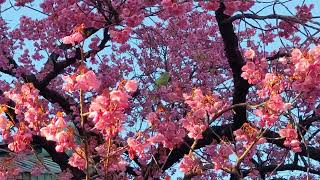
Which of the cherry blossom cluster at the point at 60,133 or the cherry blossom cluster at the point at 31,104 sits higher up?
the cherry blossom cluster at the point at 31,104

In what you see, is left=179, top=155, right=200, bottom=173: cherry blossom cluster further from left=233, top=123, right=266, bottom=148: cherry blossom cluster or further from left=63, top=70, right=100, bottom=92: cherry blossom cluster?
left=63, top=70, right=100, bottom=92: cherry blossom cluster

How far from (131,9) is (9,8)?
2132 millimetres

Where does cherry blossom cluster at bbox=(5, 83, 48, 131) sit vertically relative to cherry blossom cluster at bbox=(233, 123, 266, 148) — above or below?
above

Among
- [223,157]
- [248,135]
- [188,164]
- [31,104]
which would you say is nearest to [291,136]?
[248,135]

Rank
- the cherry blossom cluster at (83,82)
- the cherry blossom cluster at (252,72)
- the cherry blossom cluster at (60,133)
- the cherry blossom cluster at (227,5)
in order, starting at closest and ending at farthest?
the cherry blossom cluster at (83,82) < the cherry blossom cluster at (60,133) < the cherry blossom cluster at (252,72) < the cherry blossom cluster at (227,5)

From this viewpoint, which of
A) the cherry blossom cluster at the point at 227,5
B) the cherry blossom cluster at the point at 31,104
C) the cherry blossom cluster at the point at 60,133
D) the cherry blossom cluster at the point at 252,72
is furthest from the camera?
the cherry blossom cluster at the point at 227,5

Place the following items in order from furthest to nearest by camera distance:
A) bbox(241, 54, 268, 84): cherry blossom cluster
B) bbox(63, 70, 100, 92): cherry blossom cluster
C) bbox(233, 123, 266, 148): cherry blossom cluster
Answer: bbox(241, 54, 268, 84): cherry blossom cluster
bbox(233, 123, 266, 148): cherry blossom cluster
bbox(63, 70, 100, 92): cherry blossom cluster

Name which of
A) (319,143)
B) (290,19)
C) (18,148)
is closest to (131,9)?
(290,19)

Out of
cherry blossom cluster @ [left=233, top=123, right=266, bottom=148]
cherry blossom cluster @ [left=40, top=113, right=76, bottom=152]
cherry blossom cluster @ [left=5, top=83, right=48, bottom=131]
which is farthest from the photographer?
cherry blossom cluster @ [left=233, top=123, right=266, bottom=148]

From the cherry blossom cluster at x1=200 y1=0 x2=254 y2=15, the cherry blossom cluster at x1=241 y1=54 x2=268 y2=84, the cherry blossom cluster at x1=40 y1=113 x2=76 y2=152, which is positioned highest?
the cherry blossom cluster at x1=200 y1=0 x2=254 y2=15

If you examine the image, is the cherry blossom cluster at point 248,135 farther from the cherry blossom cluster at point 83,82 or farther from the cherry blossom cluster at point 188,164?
the cherry blossom cluster at point 83,82

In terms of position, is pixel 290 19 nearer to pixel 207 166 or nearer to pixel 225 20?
pixel 225 20

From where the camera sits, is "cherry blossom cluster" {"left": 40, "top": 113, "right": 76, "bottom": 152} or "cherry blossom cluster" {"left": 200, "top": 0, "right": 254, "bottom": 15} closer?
"cherry blossom cluster" {"left": 40, "top": 113, "right": 76, "bottom": 152}

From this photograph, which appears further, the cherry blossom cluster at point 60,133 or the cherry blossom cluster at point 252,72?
the cherry blossom cluster at point 252,72
